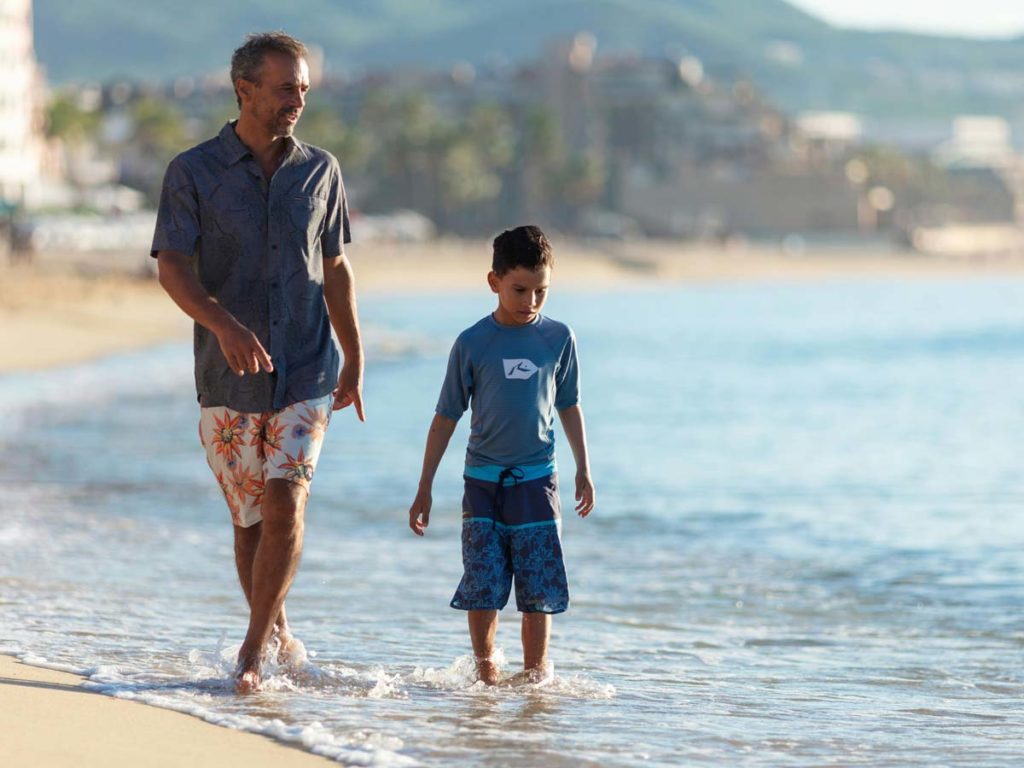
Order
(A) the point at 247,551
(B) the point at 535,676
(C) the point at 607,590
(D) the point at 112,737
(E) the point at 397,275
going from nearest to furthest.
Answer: (D) the point at 112,737, (A) the point at 247,551, (B) the point at 535,676, (C) the point at 607,590, (E) the point at 397,275

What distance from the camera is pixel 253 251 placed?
16.9ft

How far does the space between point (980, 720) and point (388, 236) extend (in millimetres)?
A: 90553

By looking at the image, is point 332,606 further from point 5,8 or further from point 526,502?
point 5,8

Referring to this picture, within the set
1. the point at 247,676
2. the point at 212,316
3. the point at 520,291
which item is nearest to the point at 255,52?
the point at 212,316

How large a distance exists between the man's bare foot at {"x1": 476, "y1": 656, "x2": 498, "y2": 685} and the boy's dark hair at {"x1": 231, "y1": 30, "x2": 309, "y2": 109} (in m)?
1.80

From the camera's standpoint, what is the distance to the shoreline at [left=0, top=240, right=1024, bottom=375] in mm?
30438

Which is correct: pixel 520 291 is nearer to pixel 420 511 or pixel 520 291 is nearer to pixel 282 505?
pixel 420 511

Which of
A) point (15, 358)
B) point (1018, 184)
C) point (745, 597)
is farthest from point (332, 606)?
point (1018, 184)

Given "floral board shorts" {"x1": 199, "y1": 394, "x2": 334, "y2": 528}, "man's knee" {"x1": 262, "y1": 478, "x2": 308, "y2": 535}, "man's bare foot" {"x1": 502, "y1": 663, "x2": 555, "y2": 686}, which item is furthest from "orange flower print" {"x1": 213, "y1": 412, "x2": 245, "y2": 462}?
"man's bare foot" {"x1": 502, "y1": 663, "x2": 555, "y2": 686}

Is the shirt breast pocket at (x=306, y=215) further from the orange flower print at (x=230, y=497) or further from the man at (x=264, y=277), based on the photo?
the orange flower print at (x=230, y=497)

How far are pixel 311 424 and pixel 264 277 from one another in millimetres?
431

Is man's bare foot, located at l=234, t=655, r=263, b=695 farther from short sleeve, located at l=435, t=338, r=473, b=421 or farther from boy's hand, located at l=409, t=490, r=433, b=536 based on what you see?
short sleeve, located at l=435, t=338, r=473, b=421

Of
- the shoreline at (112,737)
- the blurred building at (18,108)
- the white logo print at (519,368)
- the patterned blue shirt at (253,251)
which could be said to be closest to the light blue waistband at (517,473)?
the white logo print at (519,368)

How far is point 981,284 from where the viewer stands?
11344 cm
